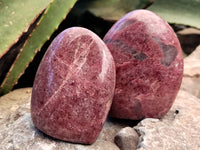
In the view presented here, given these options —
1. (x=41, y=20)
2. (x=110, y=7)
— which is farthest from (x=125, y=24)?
(x=110, y=7)

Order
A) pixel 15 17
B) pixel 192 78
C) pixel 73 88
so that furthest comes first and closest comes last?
pixel 192 78 → pixel 15 17 → pixel 73 88

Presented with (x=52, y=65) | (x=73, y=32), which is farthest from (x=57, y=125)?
(x=73, y=32)

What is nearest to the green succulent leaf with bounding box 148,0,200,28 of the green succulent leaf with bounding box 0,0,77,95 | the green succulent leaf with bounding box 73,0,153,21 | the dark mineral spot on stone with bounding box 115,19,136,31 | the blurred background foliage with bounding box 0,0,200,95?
the blurred background foliage with bounding box 0,0,200,95

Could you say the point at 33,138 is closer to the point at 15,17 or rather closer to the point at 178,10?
the point at 15,17

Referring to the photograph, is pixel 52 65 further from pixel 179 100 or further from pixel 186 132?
pixel 179 100

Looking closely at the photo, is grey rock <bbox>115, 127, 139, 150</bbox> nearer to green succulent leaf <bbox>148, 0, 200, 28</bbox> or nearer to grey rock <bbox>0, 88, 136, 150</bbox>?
grey rock <bbox>0, 88, 136, 150</bbox>

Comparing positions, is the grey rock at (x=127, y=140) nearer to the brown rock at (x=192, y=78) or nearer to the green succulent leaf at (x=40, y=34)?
the green succulent leaf at (x=40, y=34)
